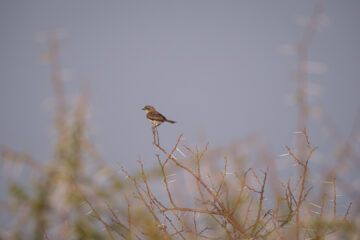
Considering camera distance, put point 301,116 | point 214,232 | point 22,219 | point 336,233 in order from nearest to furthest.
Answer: point 336,233
point 214,232
point 301,116
point 22,219

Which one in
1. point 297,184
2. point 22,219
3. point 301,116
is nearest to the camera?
point 297,184

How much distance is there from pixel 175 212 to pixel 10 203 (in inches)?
90.5

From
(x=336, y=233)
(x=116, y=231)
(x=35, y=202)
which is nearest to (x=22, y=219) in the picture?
(x=35, y=202)

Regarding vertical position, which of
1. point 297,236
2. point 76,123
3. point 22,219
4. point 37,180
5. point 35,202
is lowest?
point 297,236

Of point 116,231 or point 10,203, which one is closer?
point 116,231

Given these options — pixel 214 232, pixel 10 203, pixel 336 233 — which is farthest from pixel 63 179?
pixel 336 233

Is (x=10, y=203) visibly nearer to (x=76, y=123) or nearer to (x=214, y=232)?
(x=76, y=123)

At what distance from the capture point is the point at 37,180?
3883mm

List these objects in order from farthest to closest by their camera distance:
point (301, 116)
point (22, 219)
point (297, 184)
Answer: point (22, 219) < point (301, 116) < point (297, 184)

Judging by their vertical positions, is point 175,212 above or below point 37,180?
below

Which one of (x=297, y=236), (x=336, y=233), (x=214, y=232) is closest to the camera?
(x=297, y=236)

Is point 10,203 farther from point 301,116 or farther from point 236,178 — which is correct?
point 301,116

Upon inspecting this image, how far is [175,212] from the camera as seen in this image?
244cm

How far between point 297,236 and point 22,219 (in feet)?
9.78
